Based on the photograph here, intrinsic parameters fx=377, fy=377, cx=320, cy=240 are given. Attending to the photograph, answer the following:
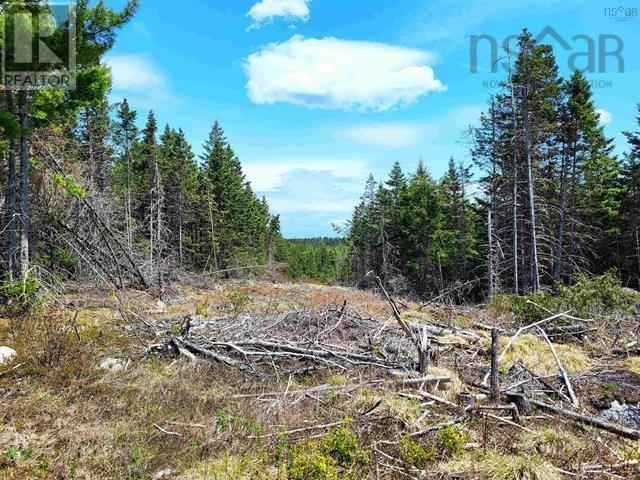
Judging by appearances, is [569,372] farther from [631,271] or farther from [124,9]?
[631,271]

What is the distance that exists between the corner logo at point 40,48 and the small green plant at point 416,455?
10588 millimetres

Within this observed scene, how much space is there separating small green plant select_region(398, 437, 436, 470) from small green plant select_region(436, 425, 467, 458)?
0.16 m

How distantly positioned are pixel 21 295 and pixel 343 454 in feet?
28.5

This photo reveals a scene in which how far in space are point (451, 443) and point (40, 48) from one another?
11.4 meters

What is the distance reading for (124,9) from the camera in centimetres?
937

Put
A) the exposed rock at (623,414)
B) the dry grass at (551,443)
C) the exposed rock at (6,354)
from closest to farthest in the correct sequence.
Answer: the dry grass at (551,443) < the exposed rock at (623,414) < the exposed rock at (6,354)

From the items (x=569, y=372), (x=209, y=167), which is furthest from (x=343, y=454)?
(x=209, y=167)

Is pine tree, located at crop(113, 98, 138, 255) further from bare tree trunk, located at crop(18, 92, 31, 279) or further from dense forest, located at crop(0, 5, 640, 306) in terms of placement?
bare tree trunk, located at crop(18, 92, 31, 279)

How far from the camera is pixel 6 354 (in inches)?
253

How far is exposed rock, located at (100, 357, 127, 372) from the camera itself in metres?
6.30

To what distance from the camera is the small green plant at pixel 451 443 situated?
4070 mm

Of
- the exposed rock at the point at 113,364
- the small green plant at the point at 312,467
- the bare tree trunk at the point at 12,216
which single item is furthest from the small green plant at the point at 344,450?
the bare tree trunk at the point at 12,216

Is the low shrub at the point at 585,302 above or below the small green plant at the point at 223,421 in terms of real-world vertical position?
above

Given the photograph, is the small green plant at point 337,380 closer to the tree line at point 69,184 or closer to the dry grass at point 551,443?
the dry grass at point 551,443
